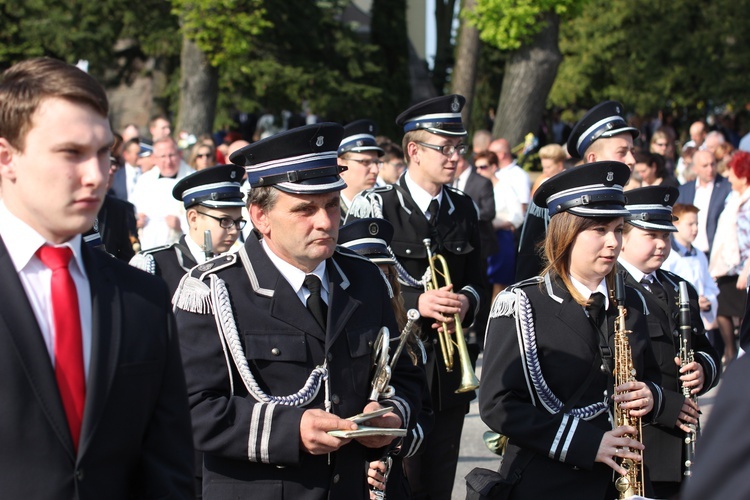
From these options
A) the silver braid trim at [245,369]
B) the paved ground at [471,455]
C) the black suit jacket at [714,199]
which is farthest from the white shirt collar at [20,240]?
the black suit jacket at [714,199]

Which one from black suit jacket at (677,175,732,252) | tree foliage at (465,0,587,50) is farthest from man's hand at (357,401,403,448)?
tree foliage at (465,0,587,50)

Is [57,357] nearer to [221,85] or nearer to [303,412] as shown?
[303,412]

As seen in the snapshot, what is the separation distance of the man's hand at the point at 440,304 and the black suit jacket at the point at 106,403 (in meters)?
3.00

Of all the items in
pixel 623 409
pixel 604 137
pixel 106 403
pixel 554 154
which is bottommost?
pixel 623 409

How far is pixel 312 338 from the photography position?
3.95m

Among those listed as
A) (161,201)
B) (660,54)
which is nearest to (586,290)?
(161,201)

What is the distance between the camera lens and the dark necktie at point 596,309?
4602 mm

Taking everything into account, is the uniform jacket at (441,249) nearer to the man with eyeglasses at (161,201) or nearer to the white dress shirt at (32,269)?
the man with eyeglasses at (161,201)

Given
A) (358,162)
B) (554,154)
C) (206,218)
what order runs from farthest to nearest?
(554,154) < (358,162) < (206,218)

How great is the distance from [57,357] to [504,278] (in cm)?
1029

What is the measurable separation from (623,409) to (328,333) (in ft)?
4.50

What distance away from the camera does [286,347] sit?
390 centimetres

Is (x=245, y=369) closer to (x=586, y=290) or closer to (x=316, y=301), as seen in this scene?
(x=316, y=301)

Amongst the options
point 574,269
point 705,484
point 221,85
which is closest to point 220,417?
point 574,269
